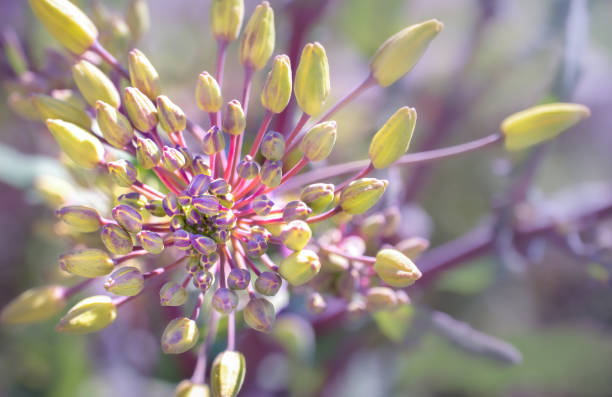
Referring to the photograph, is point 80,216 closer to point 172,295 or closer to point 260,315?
point 172,295

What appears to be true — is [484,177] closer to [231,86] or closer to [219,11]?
[231,86]

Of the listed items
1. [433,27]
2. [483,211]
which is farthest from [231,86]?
[433,27]

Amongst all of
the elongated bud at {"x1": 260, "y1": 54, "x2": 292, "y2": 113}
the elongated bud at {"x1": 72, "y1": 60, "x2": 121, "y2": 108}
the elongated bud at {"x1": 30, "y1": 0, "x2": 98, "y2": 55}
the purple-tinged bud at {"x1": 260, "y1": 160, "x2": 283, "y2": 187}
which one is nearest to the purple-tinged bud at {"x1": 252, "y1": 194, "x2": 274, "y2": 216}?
the purple-tinged bud at {"x1": 260, "y1": 160, "x2": 283, "y2": 187}

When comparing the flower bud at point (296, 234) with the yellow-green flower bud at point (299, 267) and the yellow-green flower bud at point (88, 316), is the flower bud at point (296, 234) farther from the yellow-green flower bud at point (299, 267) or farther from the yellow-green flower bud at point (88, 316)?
the yellow-green flower bud at point (88, 316)

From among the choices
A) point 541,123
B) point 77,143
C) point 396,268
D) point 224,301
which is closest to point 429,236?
point 541,123

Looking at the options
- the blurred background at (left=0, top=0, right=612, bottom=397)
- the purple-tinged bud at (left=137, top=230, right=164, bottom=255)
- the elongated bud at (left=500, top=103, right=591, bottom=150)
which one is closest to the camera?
the purple-tinged bud at (left=137, top=230, right=164, bottom=255)

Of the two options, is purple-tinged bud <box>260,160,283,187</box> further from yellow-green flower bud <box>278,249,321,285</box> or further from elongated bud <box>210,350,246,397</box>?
elongated bud <box>210,350,246,397</box>
